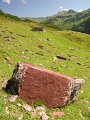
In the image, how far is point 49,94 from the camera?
18.2 m

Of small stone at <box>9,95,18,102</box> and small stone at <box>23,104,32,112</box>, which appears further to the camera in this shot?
small stone at <box>9,95,18,102</box>

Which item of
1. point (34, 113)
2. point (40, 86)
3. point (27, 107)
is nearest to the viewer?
point (34, 113)

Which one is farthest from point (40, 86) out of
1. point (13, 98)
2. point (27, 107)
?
point (13, 98)

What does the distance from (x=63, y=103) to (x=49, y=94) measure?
1194 mm

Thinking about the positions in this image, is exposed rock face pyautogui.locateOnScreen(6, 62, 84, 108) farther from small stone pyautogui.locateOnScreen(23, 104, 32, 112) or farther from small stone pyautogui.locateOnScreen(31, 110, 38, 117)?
small stone pyautogui.locateOnScreen(31, 110, 38, 117)

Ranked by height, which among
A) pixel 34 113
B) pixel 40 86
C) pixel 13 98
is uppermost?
pixel 40 86

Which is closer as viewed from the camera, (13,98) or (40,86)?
(13,98)

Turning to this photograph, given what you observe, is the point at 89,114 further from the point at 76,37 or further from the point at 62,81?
the point at 76,37

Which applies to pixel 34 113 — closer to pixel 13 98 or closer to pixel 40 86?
pixel 13 98

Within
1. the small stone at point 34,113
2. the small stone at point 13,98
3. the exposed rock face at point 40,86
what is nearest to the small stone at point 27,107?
the small stone at point 34,113

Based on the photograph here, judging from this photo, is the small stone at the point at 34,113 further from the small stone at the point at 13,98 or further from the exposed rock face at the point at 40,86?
the small stone at the point at 13,98

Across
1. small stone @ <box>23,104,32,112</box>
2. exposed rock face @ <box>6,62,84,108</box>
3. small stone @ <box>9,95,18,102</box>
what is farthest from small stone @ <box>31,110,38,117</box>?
small stone @ <box>9,95,18,102</box>

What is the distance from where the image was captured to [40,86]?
1814cm

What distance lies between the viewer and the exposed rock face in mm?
17938
